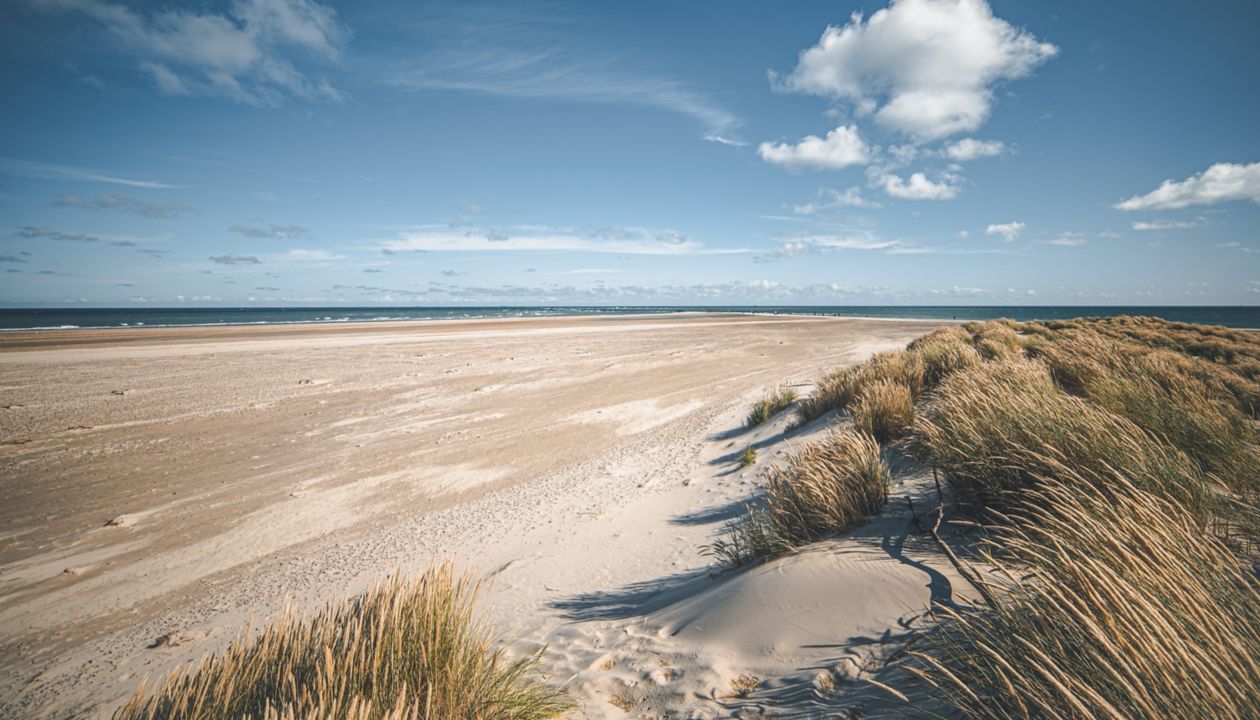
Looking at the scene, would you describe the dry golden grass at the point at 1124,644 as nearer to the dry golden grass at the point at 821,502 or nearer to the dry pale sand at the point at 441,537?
the dry pale sand at the point at 441,537

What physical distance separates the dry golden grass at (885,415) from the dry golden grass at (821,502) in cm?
188

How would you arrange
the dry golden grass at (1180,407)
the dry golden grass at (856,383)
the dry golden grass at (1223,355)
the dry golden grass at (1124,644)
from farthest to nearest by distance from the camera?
the dry golden grass at (856,383) < the dry golden grass at (1223,355) < the dry golden grass at (1180,407) < the dry golden grass at (1124,644)

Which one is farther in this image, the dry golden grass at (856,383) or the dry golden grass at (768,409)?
the dry golden grass at (768,409)

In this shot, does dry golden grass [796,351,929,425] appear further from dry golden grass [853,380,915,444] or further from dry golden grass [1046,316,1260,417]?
dry golden grass [1046,316,1260,417]

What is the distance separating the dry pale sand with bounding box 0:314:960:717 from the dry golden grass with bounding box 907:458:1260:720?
0.68 m

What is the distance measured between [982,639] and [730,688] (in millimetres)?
1378

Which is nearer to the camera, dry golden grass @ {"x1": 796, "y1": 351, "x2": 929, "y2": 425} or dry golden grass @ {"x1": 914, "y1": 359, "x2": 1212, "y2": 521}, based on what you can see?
dry golden grass @ {"x1": 914, "y1": 359, "x2": 1212, "y2": 521}

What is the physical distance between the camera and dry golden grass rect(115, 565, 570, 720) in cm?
189

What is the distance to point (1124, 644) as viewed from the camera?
146 centimetres

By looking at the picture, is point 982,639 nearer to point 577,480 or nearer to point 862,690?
point 862,690

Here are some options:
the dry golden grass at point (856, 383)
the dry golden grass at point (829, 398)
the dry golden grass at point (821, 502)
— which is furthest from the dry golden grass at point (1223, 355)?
the dry golden grass at point (821, 502)

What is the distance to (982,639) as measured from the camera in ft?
6.25

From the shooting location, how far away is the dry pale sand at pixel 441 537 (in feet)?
9.82

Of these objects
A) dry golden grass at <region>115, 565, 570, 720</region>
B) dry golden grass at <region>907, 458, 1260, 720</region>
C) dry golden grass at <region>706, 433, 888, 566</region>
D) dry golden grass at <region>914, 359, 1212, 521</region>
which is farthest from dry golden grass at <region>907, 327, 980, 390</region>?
dry golden grass at <region>115, 565, 570, 720</region>
